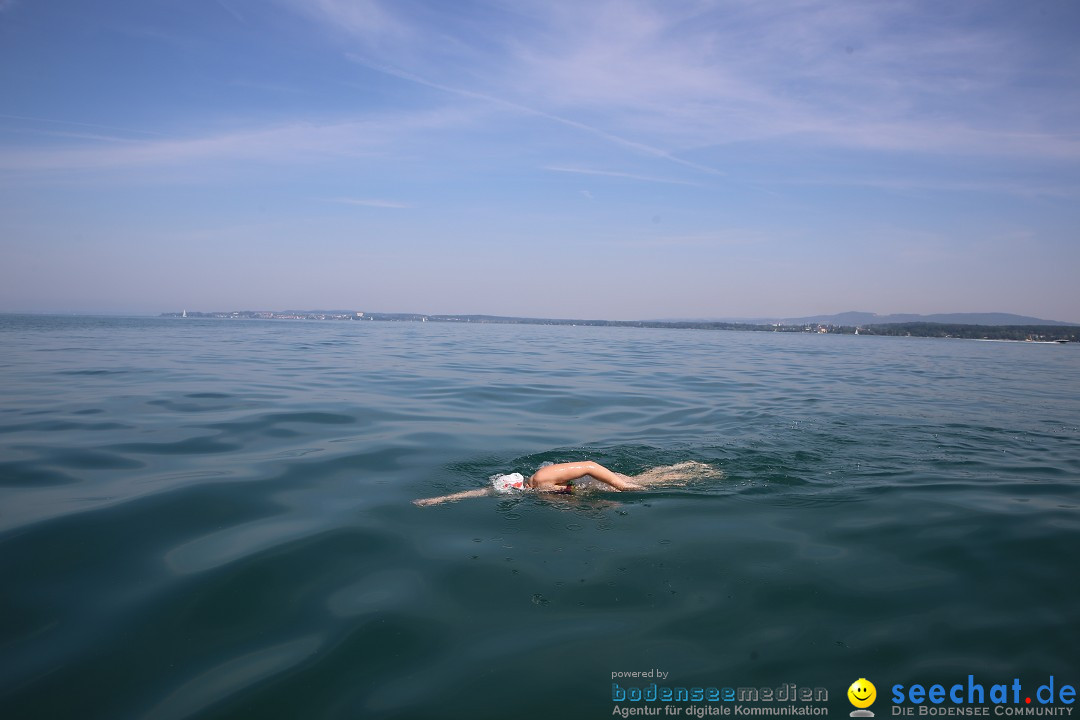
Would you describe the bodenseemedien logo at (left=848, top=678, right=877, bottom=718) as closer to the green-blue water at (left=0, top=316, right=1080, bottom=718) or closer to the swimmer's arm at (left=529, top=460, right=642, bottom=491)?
the green-blue water at (left=0, top=316, right=1080, bottom=718)

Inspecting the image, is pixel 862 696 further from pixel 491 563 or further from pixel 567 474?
pixel 567 474

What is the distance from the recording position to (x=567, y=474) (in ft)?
25.6

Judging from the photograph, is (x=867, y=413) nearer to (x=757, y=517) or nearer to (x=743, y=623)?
(x=757, y=517)

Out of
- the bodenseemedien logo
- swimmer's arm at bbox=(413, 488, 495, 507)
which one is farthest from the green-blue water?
swimmer's arm at bbox=(413, 488, 495, 507)

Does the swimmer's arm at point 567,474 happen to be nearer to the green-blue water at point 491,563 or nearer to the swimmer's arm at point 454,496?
the green-blue water at point 491,563

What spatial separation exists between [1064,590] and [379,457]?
27.4 ft

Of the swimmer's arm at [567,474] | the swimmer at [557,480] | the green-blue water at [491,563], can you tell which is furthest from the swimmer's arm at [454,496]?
the swimmer's arm at [567,474]

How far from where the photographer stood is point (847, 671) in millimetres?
4016

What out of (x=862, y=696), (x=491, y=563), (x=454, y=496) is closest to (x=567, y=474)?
(x=454, y=496)

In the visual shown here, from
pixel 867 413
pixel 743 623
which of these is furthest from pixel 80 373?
pixel 867 413

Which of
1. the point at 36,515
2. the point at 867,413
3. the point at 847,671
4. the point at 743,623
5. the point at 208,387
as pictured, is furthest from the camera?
the point at 208,387

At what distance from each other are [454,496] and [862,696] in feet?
16.1

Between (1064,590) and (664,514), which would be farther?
(664,514)

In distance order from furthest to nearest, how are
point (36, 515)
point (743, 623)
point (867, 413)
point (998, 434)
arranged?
point (867, 413) → point (998, 434) → point (36, 515) → point (743, 623)
